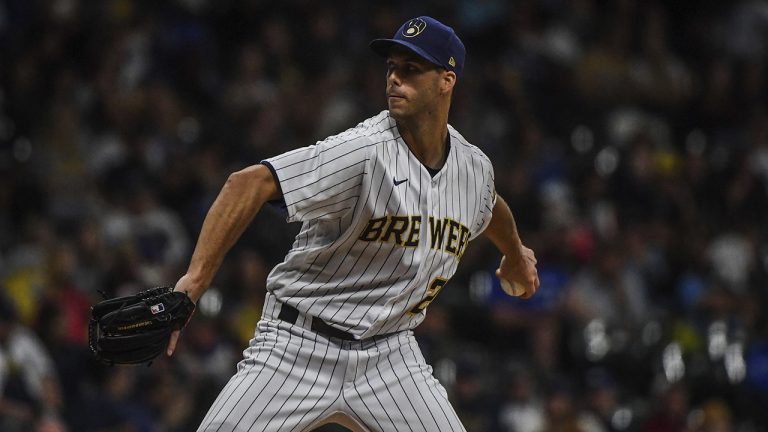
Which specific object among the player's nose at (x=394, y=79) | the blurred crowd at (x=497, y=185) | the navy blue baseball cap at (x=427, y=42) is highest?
the navy blue baseball cap at (x=427, y=42)

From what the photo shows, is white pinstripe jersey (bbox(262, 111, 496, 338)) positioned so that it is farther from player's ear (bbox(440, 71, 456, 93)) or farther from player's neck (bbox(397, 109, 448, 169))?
player's ear (bbox(440, 71, 456, 93))

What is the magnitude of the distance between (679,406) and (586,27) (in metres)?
4.82

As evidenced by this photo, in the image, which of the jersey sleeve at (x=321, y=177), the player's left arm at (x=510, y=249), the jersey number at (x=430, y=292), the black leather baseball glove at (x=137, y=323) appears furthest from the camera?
the player's left arm at (x=510, y=249)

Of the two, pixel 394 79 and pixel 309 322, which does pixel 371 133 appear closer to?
pixel 394 79

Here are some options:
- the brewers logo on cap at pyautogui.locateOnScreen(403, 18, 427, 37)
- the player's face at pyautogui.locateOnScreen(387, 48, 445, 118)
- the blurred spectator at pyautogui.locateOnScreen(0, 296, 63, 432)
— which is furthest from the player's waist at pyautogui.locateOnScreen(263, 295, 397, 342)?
the blurred spectator at pyautogui.locateOnScreen(0, 296, 63, 432)

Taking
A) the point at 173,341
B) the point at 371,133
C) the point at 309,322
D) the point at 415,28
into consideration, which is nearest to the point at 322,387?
the point at 309,322

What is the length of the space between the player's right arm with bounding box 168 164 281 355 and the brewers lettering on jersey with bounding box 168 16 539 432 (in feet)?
0.17

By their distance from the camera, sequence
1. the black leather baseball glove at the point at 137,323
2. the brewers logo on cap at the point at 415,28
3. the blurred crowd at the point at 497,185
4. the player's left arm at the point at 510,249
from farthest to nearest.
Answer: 1. the blurred crowd at the point at 497,185
2. the player's left arm at the point at 510,249
3. the brewers logo on cap at the point at 415,28
4. the black leather baseball glove at the point at 137,323

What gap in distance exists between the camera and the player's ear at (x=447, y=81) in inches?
178

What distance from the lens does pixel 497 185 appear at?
10.5 meters

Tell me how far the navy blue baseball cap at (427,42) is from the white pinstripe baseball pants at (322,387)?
3.23ft

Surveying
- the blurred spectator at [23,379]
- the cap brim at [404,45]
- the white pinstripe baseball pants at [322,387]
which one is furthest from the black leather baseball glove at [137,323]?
the blurred spectator at [23,379]

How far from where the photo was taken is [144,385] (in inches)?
321

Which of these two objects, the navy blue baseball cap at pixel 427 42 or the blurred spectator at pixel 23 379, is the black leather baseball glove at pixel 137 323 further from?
the blurred spectator at pixel 23 379
